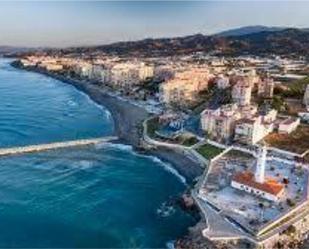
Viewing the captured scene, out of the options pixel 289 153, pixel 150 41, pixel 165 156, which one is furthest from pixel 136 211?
pixel 150 41

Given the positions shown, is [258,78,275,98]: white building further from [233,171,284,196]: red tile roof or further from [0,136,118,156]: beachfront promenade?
[233,171,284,196]: red tile roof

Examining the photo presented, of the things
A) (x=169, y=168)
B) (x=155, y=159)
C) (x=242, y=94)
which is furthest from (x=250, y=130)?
(x=242, y=94)

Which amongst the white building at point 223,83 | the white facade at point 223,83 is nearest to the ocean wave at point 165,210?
the white building at point 223,83

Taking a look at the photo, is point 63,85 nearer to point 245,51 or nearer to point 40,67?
point 40,67

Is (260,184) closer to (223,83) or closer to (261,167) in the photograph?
(261,167)

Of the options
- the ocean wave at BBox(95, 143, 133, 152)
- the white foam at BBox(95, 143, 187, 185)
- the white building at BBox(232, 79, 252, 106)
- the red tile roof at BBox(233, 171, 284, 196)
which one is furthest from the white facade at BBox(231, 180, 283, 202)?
the white building at BBox(232, 79, 252, 106)
